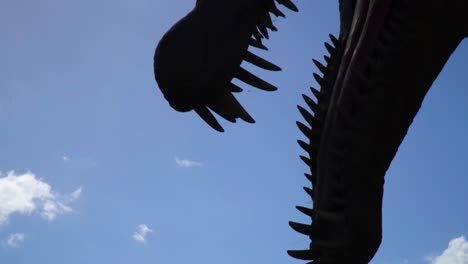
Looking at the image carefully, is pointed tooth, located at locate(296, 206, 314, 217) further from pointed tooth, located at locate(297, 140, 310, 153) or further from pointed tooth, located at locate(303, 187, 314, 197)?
pointed tooth, located at locate(297, 140, 310, 153)

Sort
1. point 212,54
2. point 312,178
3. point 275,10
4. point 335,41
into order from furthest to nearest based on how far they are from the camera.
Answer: point 335,41, point 312,178, point 275,10, point 212,54

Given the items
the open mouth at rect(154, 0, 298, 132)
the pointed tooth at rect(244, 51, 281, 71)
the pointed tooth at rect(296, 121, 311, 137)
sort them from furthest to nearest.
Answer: the pointed tooth at rect(296, 121, 311, 137)
the pointed tooth at rect(244, 51, 281, 71)
the open mouth at rect(154, 0, 298, 132)

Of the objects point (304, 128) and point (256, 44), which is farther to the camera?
point (304, 128)

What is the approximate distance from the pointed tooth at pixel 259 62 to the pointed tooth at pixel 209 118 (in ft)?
0.74

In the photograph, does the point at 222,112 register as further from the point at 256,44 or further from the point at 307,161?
the point at 307,161

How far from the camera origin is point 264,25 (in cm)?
176

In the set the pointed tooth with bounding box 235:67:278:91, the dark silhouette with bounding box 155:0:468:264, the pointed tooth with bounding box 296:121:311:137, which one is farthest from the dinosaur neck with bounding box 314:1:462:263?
the pointed tooth with bounding box 235:67:278:91

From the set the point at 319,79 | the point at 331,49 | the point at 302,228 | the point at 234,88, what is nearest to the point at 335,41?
the point at 331,49

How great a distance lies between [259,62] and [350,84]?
1.04ft

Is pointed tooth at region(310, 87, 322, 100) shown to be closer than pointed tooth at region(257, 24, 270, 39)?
No

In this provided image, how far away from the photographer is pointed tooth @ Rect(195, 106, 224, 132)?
1.77 m

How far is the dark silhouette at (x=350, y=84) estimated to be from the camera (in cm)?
168

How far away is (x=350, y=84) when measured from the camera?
175cm

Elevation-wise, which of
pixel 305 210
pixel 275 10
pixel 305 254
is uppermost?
pixel 275 10
